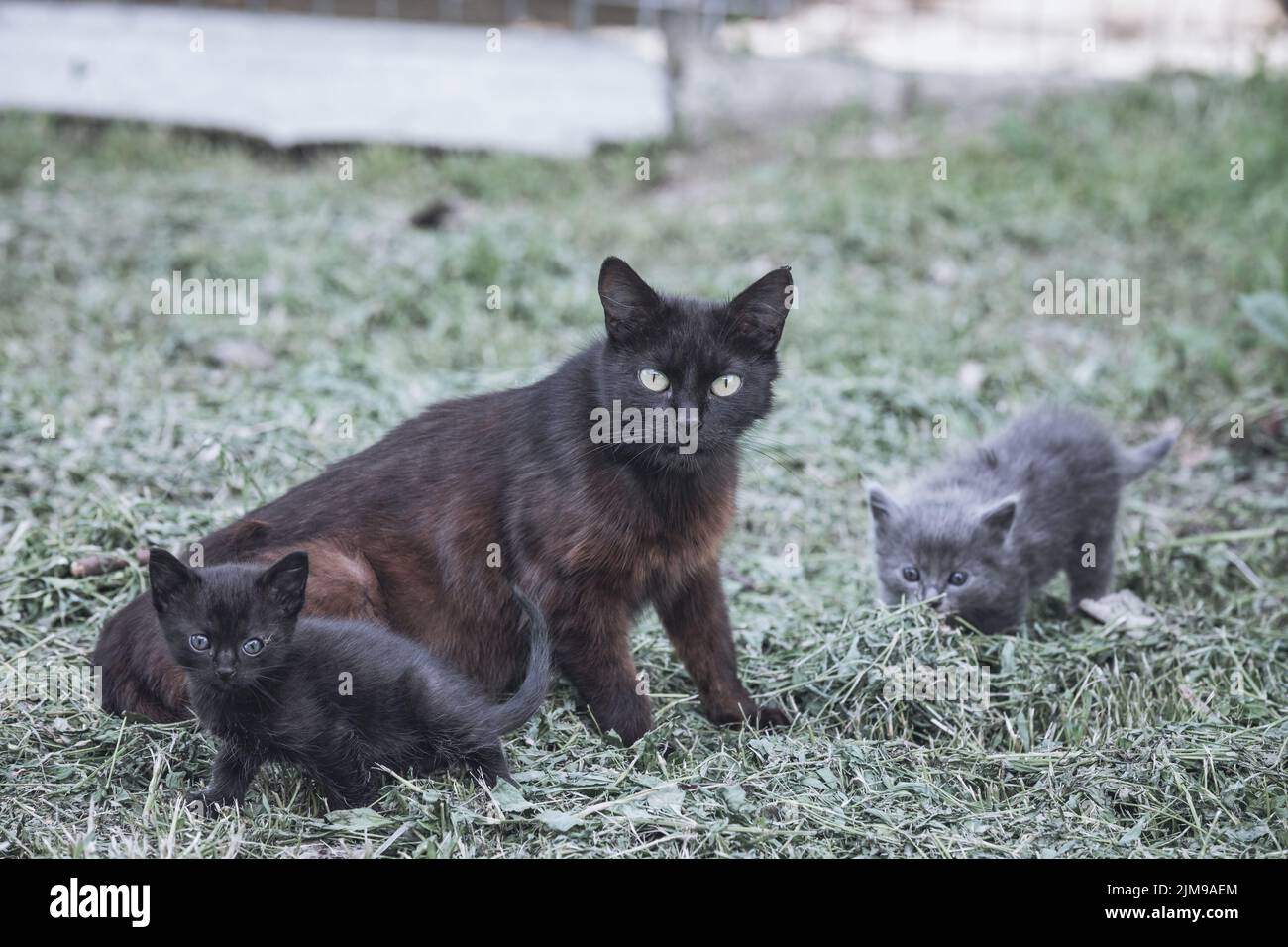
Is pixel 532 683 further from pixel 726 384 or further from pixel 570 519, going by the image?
pixel 726 384

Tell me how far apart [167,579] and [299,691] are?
418 mm

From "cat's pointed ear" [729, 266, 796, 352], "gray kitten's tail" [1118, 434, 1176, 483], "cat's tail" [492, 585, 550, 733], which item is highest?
"cat's pointed ear" [729, 266, 796, 352]

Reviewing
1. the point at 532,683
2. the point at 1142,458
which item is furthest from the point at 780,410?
the point at 532,683

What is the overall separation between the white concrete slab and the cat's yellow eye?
229 inches

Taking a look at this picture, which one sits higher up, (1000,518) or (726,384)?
(726,384)

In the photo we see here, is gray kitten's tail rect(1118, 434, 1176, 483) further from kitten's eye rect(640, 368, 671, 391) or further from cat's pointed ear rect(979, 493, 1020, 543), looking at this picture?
kitten's eye rect(640, 368, 671, 391)

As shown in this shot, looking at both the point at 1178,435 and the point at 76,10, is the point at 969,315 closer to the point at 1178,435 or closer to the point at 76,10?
the point at 1178,435

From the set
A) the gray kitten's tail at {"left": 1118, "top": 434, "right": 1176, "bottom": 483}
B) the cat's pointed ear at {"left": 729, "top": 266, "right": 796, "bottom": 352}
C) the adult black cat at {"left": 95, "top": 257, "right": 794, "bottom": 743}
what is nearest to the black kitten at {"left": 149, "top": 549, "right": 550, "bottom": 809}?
the adult black cat at {"left": 95, "top": 257, "right": 794, "bottom": 743}

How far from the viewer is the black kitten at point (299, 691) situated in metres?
3.18

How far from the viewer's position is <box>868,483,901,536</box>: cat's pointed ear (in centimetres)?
476

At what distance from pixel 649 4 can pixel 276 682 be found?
25.9 ft

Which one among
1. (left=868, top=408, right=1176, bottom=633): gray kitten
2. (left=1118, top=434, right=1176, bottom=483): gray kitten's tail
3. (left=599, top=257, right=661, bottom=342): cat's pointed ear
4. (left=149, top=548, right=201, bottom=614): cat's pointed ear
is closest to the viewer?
(left=149, top=548, right=201, bottom=614): cat's pointed ear

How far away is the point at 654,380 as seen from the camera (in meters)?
3.57

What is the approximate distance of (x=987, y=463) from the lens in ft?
16.9
